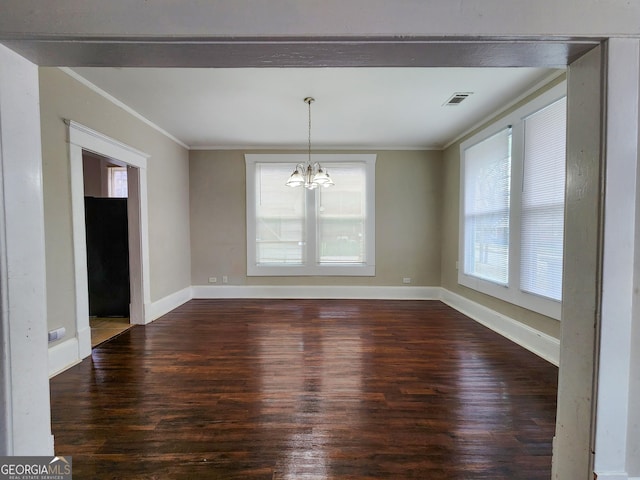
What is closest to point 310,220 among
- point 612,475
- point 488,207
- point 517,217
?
point 488,207

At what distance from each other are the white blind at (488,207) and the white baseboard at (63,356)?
4541mm

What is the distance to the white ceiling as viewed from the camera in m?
2.59

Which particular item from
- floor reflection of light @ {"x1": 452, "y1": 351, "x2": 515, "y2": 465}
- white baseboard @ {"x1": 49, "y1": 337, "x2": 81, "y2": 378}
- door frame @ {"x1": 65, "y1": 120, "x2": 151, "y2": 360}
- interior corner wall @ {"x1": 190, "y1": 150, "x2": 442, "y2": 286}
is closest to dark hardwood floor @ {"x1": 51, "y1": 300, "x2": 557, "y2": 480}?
floor reflection of light @ {"x1": 452, "y1": 351, "x2": 515, "y2": 465}

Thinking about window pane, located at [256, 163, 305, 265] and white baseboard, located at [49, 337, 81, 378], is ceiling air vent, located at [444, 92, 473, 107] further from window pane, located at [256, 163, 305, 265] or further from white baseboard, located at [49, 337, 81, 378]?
white baseboard, located at [49, 337, 81, 378]

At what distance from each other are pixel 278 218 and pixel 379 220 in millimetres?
1801

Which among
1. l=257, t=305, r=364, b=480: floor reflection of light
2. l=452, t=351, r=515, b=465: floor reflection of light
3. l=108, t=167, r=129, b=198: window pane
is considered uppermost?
l=108, t=167, r=129, b=198: window pane

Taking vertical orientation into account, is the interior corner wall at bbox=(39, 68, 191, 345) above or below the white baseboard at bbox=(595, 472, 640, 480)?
above

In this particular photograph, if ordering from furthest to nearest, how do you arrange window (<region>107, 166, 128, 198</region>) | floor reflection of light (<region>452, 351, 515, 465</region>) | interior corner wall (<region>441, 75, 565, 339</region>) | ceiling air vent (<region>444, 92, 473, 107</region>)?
window (<region>107, 166, 128, 198</region>) < interior corner wall (<region>441, 75, 565, 339</region>) < ceiling air vent (<region>444, 92, 473, 107</region>) < floor reflection of light (<region>452, 351, 515, 465</region>)

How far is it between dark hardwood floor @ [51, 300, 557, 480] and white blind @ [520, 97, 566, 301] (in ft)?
2.63

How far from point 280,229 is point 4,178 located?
4.06 meters

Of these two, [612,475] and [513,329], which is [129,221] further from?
[513,329]

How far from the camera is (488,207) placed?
367cm

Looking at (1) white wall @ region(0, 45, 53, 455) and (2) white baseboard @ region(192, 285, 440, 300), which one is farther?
(2) white baseboard @ region(192, 285, 440, 300)

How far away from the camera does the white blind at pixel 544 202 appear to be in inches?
101
